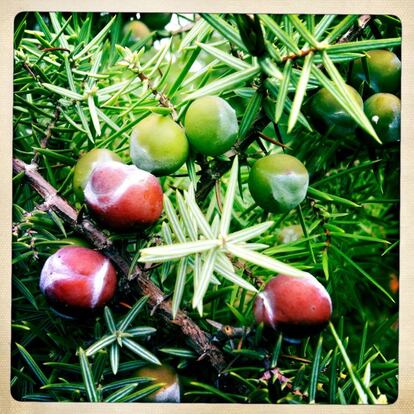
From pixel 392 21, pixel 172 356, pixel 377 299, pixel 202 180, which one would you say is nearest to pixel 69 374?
pixel 172 356

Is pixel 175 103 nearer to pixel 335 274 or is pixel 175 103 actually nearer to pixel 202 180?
pixel 202 180

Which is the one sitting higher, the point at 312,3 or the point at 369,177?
the point at 312,3

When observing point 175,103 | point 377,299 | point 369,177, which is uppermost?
point 175,103

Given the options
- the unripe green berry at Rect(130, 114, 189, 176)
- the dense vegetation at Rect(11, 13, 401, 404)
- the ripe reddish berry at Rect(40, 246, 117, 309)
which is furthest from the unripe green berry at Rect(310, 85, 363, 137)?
the ripe reddish berry at Rect(40, 246, 117, 309)

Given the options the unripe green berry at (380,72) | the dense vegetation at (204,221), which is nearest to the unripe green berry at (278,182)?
the dense vegetation at (204,221)

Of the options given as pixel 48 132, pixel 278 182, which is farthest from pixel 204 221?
pixel 48 132

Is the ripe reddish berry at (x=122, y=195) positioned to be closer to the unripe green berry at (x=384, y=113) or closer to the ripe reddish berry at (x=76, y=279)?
the ripe reddish berry at (x=76, y=279)
